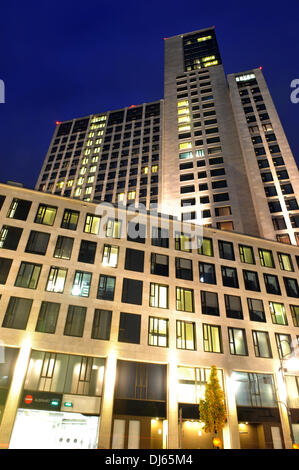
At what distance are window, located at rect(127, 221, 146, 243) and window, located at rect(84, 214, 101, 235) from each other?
330cm

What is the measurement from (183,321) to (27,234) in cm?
1675

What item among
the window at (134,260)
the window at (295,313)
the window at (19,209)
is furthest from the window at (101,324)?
the window at (295,313)

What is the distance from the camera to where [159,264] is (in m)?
30.2

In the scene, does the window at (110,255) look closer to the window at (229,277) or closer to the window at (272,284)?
the window at (229,277)

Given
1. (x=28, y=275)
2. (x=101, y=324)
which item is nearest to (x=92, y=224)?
(x=28, y=275)

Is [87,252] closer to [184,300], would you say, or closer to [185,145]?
[184,300]

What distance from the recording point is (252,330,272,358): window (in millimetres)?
28522

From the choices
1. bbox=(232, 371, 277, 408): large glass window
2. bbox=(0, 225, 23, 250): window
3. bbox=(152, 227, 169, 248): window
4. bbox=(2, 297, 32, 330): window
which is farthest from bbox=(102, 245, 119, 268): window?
bbox=(232, 371, 277, 408): large glass window

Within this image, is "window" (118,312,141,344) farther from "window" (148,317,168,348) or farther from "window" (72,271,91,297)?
"window" (72,271,91,297)

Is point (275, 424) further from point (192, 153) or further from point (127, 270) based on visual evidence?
point (192, 153)

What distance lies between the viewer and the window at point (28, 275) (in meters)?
24.9

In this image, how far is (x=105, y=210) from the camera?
3145cm

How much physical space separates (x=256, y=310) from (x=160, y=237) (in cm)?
1260
